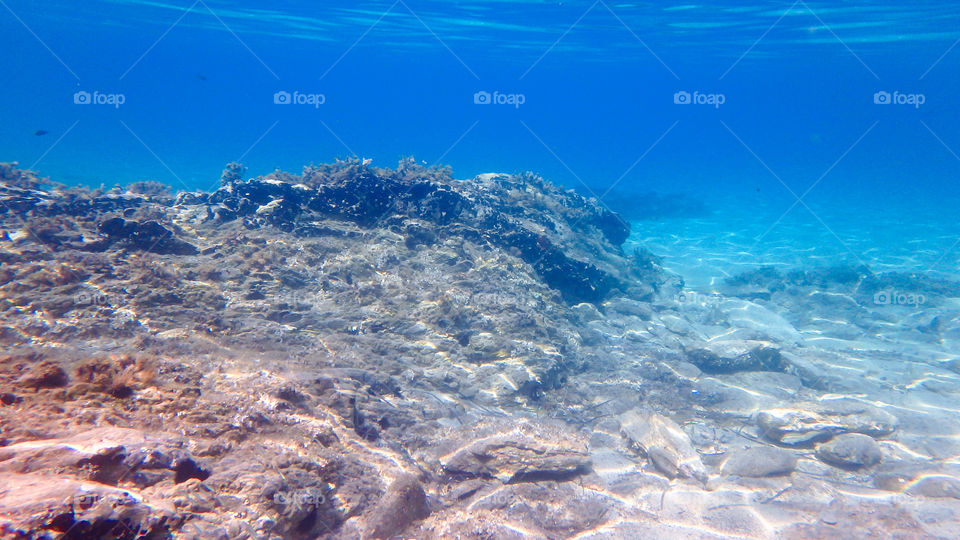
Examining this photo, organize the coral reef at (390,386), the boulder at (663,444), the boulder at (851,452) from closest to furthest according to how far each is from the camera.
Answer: the coral reef at (390,386)
the boulder at (663,444)
the boulder at (851,452)

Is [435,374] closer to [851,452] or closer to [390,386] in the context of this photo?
[390,386]

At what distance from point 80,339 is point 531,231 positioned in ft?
23.8

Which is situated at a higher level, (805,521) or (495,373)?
(495,373)

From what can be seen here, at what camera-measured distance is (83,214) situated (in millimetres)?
7629

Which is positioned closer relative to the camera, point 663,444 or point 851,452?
point 663,444

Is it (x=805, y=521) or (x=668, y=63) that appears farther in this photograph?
(x=668, y=63)

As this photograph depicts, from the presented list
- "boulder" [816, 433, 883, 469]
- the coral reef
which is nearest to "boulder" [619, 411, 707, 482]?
the coral reef

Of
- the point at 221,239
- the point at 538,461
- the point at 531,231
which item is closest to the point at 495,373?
the point at 538,461

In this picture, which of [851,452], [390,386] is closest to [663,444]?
[851,452]

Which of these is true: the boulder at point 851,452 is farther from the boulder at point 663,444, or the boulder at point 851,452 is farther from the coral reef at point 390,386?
the boulder at point 663,444

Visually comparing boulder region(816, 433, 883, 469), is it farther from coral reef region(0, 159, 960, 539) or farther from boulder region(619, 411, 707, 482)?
boulder region(619, 411, 707, 482)

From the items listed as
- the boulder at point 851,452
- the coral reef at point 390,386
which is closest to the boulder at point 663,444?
the coral reef at point 390,386

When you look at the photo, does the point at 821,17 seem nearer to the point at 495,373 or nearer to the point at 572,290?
the point at 572,290

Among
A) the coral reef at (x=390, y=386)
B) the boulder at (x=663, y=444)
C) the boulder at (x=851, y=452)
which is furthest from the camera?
the boulder at (x=851, y=452)
